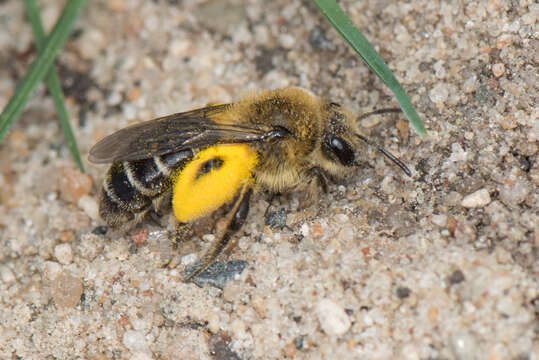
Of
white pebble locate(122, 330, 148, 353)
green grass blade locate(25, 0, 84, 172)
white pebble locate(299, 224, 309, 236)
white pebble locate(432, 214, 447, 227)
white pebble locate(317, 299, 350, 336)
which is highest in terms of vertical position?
green grass blade locate(25, 0, 84, 172)

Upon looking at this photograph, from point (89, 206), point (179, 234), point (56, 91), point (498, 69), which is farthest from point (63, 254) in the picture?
point (498, 69)

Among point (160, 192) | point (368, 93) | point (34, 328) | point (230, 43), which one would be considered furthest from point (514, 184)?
point (34, 328)

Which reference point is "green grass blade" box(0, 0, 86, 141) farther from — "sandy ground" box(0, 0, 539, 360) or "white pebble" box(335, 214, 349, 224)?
"white pebble" box(335, 214, 349, 224)

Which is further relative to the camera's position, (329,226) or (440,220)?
(329,226)

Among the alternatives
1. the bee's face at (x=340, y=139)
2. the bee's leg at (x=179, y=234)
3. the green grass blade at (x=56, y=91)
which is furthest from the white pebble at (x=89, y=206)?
the bee's face at (x=340, y=139)

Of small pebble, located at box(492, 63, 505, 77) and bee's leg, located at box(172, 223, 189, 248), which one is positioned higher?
bee's leg, located at box(172, 223, 189, 248)

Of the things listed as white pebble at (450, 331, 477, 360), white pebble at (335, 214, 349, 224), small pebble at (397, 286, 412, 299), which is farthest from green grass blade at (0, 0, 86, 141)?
white pebble at (450, 331, 477, 360)

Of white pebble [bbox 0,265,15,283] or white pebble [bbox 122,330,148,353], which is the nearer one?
white pebble [bbox 122,330,148,353]

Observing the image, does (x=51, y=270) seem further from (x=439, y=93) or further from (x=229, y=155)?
(x=439, y=93)
